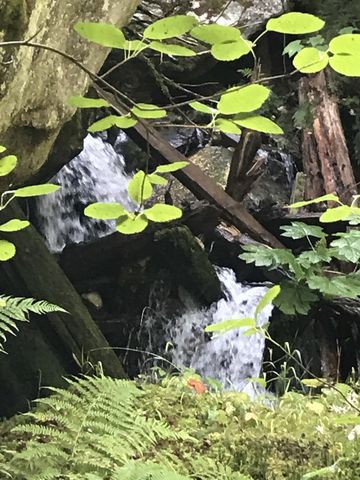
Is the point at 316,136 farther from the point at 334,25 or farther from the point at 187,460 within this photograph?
the point at 187,460

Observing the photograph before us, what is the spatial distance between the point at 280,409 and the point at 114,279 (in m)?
2.61

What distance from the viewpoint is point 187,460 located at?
1.70m

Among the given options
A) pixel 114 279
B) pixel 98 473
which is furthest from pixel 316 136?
pixel 98 473

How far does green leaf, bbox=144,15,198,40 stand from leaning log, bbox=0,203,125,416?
2354 mm

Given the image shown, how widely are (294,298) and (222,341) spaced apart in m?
1.21

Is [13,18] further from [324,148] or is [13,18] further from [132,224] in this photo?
[324,148]

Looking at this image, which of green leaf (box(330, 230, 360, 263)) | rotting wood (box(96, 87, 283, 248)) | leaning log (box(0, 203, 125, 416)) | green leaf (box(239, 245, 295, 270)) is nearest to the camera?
leaning log (box(0, 203, 125, 416))

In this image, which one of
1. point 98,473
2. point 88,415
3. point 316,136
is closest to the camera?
point 98,473

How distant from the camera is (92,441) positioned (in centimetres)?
156

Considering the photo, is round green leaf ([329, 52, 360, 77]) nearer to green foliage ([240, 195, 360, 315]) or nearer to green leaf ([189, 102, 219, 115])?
green leaf ([189, 102, 219, 115])

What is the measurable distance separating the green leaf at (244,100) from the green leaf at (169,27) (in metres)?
0.12

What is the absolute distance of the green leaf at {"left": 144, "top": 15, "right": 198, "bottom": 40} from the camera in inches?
31.9

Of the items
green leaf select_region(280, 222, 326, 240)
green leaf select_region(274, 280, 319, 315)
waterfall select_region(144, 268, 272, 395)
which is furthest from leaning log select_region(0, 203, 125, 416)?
waterfall select_region(144, 268, 272, 395)

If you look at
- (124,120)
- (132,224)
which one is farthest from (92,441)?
(124,120)
